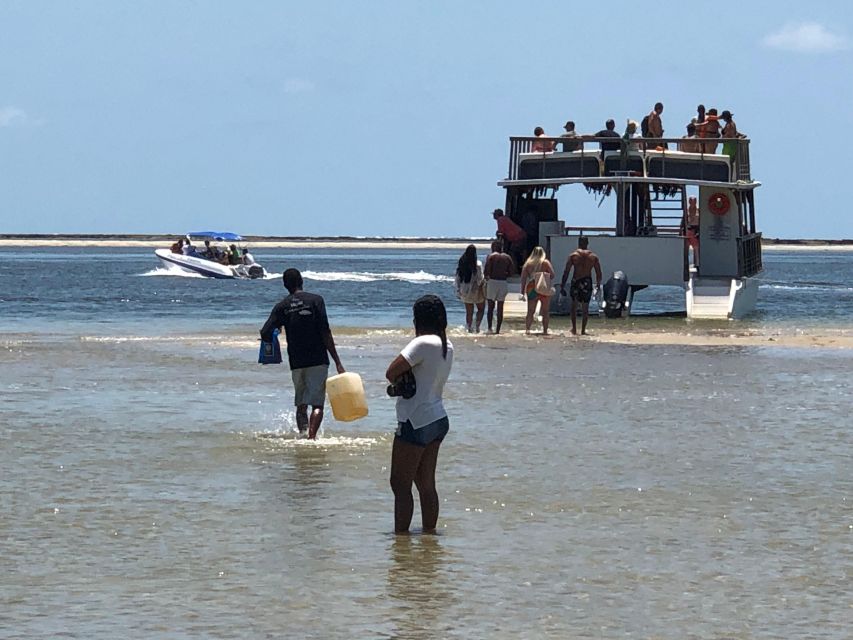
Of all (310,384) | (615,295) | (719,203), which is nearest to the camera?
(310,384)

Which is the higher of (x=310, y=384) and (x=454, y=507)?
(x=310, y=384)

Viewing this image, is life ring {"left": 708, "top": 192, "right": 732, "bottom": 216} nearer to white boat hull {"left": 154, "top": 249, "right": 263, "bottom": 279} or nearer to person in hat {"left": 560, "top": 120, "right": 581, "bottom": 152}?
person in hat {"left": 560, "top": 120, "right": 581, "bottom": 152}

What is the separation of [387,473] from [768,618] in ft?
15.3

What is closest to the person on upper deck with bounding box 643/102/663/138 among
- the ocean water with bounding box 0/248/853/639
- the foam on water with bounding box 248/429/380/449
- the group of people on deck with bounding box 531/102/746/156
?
the group of people on deck with bounding box 531/102/746/156

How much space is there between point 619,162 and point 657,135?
1.26 m

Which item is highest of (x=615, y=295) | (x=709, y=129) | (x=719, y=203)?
(x=709, y=129)

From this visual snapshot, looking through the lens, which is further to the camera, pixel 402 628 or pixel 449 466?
pixel 449 466

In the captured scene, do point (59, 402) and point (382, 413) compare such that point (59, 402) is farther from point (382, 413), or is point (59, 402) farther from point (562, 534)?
point (562, 534)

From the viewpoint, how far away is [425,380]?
9.11m

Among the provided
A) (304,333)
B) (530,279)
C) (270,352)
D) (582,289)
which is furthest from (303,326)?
(530,279)

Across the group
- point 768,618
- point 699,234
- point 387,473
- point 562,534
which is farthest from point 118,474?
point 699,234

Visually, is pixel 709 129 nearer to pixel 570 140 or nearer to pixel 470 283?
pixel 570 140

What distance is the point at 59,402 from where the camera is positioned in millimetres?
16766

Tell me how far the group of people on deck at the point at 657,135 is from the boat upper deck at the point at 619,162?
0.02 meters
